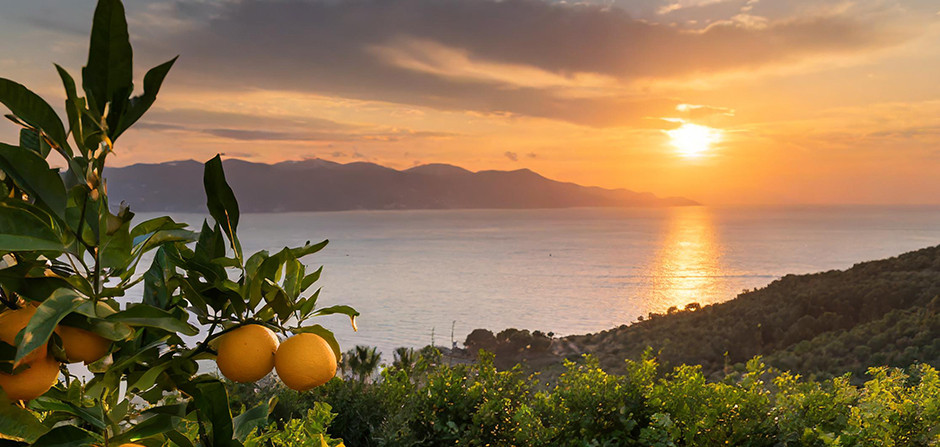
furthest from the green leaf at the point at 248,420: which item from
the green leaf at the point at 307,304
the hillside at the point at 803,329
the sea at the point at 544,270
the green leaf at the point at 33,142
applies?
the hillside at the point at 803,329

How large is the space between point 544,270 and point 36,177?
45379 mm

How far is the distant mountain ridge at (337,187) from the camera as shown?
71.5 m

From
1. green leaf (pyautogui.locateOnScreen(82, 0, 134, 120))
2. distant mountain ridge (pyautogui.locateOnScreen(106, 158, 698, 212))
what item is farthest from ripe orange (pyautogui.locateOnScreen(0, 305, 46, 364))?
distant mountain ridge (pyautogui.locateOnScreen(106, 158, 698, 212))

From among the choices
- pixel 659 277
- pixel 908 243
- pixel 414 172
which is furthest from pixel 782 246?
pixel 414 172

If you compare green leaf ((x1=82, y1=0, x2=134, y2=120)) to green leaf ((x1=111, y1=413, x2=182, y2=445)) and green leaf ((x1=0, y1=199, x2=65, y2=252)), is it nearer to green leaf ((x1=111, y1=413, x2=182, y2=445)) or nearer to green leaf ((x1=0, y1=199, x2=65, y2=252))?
green leaf ((x1=0, y1=199, x2=65, y2=252))

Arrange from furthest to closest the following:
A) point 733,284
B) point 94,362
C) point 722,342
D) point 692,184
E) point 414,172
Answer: point 692,184 → point 414,172 → point 733,284 → point 722,342 → point 94,362

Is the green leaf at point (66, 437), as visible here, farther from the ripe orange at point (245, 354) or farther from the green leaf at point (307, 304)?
the green leaf at point (307, 304)

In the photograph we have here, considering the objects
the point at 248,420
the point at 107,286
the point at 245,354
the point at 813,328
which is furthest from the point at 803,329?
the point at 107,286

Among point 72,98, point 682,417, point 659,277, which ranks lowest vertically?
point 659,277

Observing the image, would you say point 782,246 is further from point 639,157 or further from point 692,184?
point 692,184

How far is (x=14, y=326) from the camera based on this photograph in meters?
0.55

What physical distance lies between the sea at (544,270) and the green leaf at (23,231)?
8.08m

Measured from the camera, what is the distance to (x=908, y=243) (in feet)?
194

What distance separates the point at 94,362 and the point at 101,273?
0.34 feet
